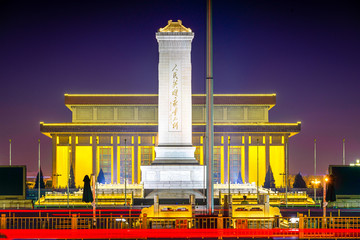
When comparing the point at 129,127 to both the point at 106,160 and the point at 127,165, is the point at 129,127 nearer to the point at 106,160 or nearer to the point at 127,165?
the point at 127,165

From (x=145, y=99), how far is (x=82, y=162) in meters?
12.0

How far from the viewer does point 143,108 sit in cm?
6725

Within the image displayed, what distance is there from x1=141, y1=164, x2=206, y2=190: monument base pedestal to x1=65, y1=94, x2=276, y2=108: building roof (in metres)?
27.5

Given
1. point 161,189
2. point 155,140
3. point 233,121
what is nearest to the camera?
point 161,189

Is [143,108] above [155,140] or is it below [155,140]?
above

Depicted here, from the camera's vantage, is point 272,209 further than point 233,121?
No

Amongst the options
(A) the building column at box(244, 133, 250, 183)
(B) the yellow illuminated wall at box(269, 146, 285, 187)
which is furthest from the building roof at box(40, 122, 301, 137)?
(B) the yellow illuminated wall at box(269, 146, 285, 187)

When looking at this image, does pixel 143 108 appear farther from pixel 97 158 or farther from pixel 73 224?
pixel 73 224

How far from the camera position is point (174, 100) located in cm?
4072

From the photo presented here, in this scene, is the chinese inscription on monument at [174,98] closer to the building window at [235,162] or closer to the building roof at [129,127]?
the building roof at [129,127]

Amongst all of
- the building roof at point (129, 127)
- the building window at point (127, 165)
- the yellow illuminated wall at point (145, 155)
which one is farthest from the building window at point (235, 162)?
the building window at point (127, 165)

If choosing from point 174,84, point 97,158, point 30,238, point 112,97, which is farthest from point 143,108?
point 30,238

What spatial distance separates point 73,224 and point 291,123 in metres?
47.4

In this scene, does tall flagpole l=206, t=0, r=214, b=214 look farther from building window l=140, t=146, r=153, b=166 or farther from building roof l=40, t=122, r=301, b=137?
building window l=140, t=146, r=153, b=166
